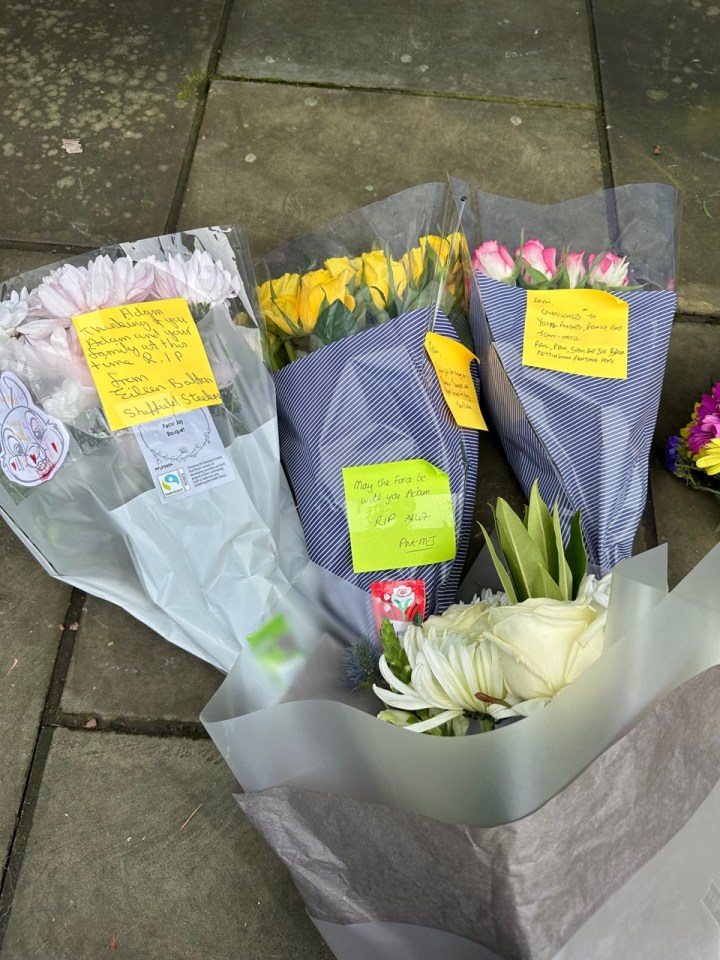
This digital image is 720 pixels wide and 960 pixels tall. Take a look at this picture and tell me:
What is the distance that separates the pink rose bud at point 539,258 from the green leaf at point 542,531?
528 millimetres

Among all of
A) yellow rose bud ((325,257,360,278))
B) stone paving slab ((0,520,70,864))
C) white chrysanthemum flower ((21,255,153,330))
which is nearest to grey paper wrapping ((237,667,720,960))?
stone paving slab ((0,520,70,864))

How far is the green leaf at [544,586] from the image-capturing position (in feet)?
3.33

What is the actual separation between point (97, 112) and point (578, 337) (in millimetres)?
1472

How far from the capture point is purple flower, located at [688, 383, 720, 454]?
1428 mm

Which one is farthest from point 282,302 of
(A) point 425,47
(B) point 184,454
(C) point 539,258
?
(A) point 425,47

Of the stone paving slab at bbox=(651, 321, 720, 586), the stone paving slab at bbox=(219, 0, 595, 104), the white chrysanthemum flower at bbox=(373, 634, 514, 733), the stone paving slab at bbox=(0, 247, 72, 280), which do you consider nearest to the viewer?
the white chrysanthemum flower at bbox=(373, 634, 514, 733)

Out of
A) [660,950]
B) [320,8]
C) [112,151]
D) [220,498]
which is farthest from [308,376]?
[320,8]

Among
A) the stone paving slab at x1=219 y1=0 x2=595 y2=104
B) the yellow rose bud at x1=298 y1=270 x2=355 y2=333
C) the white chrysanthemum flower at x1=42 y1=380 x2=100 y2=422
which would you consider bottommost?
the white chrysanthemum flower at x1=42 y1=380 x2=100 y2=422

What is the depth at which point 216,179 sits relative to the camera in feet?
6.62

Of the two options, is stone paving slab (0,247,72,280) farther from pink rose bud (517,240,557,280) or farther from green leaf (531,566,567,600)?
green leaf (531,566,567,600)

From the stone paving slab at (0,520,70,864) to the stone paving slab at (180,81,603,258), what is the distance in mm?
871

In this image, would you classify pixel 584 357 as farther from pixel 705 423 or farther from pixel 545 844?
pixel 545 844

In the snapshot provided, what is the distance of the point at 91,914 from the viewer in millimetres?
1155

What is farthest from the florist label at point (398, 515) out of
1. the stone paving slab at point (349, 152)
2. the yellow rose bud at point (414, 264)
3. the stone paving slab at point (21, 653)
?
the stone paving slab at point (349, 152)
